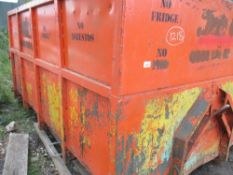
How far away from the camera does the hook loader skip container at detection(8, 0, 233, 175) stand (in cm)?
139

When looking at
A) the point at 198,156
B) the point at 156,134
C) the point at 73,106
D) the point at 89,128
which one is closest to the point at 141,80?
the point at 156,134

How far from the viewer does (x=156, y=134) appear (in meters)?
1.70

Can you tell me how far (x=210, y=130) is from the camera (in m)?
2.29

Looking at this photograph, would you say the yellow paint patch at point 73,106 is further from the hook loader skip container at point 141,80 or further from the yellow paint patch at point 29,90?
the yellow paint patch at point 29,90

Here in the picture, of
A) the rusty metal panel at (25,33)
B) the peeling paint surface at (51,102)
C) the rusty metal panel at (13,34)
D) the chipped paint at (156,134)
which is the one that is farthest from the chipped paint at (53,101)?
the rusty metal panel at (13,34)

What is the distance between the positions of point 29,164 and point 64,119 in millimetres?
874

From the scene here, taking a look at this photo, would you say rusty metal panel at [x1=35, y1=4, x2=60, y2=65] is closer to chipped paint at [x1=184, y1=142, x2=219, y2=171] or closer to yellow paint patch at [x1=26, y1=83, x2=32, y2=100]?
yellow paint patch at [x1=26, y1=83, x2=32, y2=100]

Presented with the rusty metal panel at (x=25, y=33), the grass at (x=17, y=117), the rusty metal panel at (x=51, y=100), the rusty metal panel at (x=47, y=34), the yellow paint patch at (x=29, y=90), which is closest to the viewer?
the rusty metal panel at (x=47, y=34)

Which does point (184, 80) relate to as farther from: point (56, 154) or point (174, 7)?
point (56, 154)

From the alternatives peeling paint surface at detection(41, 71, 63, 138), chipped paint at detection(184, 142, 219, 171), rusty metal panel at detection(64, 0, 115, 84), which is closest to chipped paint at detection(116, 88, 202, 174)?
chipped paint at detection(184, 142, 219, 171)

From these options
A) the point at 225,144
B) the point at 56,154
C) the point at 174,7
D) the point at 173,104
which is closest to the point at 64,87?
the point at 56,154

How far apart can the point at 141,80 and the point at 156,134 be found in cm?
51

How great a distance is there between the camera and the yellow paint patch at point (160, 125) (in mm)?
1603

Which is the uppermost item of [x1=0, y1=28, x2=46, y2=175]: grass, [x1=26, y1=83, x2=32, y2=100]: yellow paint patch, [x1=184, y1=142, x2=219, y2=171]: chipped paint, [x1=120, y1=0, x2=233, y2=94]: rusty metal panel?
[x1=120, y1=0, x2=233, y2=94]: rusty metal panel
